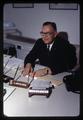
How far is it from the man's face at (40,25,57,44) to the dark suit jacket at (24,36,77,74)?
0.02 metres

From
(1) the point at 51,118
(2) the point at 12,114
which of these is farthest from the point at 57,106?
(2) the point at 12,114

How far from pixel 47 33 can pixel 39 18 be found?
74mm

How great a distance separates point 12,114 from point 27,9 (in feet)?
1.37

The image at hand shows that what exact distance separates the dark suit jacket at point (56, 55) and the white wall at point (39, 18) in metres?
0.04

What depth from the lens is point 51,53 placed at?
1873 mm

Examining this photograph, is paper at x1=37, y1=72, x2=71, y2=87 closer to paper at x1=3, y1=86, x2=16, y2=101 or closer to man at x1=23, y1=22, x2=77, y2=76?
man at x1=23, y1=22, x2=77, y2=76

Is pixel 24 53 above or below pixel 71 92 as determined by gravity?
above

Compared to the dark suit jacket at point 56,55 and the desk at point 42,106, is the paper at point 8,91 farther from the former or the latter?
the dark suit jacket at point 56,55

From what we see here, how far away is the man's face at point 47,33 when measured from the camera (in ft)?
6.03

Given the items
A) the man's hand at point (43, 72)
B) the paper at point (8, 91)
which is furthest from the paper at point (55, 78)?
the paper at point (8, 91)

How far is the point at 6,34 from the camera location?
6.00 ft

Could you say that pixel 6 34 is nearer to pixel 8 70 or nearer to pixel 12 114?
pixel 8 70

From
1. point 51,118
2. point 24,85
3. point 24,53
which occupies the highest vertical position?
point 24,53

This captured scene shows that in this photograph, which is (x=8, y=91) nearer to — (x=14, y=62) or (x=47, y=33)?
(x=14, y=62)
